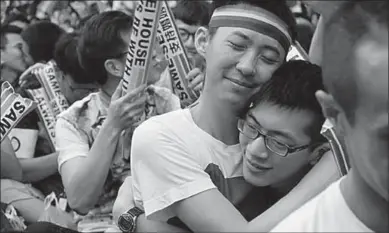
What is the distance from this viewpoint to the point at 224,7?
248 centimetres

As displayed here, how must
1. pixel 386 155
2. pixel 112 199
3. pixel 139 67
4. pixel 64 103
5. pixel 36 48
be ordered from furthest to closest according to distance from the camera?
pixel 36 48 < pixel 64 103 < pixel 112 199 < pixel 139 67 < pixel 386 155

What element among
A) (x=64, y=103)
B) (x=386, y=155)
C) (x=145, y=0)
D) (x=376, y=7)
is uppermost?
(x=376, y=7)

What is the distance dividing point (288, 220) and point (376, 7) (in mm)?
416

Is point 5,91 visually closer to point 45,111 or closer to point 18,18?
point 45,111

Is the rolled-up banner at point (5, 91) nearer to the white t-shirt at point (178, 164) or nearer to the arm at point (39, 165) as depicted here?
the arm at point (39, 165)

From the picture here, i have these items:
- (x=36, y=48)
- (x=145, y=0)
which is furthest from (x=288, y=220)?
(x=36, y=48)

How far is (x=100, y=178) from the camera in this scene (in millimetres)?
3141

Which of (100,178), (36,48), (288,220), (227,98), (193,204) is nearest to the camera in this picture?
(288,220)

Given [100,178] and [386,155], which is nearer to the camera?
[386,155]

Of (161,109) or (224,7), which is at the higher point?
(224,7)

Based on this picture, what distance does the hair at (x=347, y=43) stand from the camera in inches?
54.1

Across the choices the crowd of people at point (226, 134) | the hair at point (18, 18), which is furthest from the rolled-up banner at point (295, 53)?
the hair at point (18, 18)

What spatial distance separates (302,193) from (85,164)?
123 centimetres

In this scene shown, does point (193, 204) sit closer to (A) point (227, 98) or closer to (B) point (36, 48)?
(A) point (227, 98)
